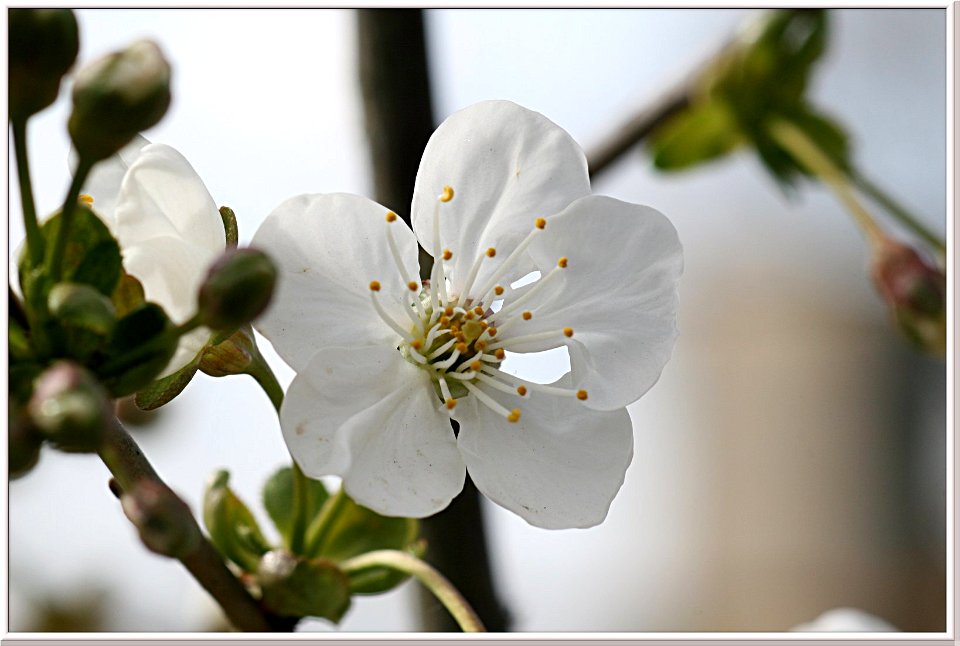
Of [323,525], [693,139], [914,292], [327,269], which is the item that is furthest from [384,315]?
[693,139]

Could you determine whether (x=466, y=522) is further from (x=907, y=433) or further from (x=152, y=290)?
(x=907, y=433)

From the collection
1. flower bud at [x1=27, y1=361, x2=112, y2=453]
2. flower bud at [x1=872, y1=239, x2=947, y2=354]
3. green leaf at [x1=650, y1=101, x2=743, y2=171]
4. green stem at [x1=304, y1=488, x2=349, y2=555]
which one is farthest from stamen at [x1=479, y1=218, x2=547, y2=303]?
green leaf at [x1=650, y1=101, x2=743, y2=171]

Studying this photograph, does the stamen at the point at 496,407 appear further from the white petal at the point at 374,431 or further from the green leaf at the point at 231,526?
the green leaf at the point at 231,526

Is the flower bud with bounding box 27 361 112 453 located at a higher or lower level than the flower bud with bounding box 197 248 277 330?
lower

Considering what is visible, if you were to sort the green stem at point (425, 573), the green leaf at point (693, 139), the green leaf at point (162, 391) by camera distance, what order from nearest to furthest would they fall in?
the green leaf at point (162, 391) < the green stem at point (425, 573) < the green leaf at point (693, 139)

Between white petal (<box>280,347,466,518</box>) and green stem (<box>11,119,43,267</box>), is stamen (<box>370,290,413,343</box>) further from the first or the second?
green stem (<box>11,119,43,267</box>)

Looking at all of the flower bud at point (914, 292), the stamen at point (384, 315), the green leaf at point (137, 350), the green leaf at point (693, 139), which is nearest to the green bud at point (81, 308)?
the green leaf at point (137, 350)

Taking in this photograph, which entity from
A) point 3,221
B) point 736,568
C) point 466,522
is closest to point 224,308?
point 3,221
